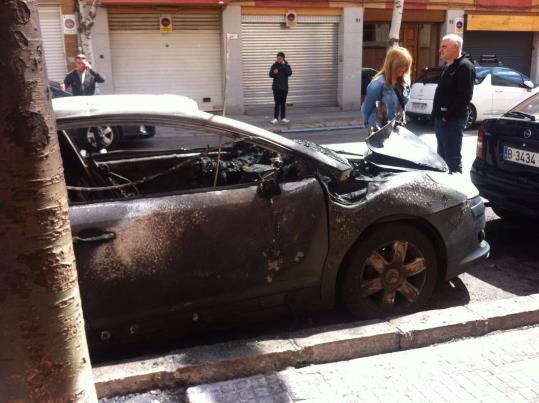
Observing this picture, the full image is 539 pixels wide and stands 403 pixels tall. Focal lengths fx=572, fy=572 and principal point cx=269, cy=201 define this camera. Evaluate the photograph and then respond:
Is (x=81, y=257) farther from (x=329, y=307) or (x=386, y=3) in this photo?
(x=386, y=3)

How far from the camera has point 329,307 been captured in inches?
145

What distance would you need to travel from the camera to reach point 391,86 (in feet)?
20.2

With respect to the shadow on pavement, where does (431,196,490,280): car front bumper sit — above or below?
above

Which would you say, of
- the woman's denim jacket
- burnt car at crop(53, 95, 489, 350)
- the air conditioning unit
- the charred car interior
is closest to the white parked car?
the air conditioning unit

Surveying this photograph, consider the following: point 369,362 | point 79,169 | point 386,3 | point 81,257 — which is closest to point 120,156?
point 79,169

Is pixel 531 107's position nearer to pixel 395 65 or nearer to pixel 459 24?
pixel 395 65

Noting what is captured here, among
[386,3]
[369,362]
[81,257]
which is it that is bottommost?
[369,362]

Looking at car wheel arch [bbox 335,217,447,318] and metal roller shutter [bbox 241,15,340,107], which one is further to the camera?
metal roller shutter [bbox 241,15,340,107]

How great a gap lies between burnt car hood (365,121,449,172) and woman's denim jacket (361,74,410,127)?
5.34 feet

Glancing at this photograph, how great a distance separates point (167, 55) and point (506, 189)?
1393cm

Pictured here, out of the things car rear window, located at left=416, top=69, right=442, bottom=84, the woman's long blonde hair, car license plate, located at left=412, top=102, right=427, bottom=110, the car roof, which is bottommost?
car license plate, located at left=412, top=102, right=427, bottom=110

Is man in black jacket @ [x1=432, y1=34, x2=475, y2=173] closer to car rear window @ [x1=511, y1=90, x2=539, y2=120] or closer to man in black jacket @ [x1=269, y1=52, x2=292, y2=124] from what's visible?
car rear window @ [x1=511, y1=90, x2=539, y2=120]

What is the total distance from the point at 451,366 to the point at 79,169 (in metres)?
2.61

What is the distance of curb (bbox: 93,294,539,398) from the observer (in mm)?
3070
